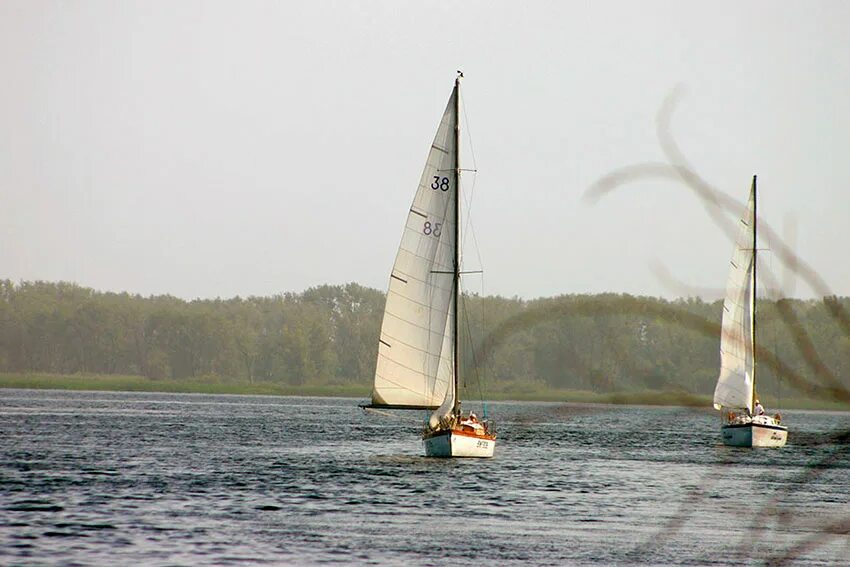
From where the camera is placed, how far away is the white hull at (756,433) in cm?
7312

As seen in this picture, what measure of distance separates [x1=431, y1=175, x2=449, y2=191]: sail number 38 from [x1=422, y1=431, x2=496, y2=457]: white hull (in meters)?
12.0

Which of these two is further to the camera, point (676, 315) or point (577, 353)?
point (577, 353)

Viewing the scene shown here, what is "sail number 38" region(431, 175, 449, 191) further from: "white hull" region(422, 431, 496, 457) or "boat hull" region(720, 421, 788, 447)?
"boat hull" region(720, 421, 788, 447)

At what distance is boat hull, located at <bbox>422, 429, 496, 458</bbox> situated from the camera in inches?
2120

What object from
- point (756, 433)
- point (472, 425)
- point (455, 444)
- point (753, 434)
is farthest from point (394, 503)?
point (756, 433)

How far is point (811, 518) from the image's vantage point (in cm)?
3719

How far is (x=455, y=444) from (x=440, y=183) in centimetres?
1277

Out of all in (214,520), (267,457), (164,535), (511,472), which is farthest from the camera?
(267,457)

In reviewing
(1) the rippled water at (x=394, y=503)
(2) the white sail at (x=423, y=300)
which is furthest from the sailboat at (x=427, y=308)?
(1) the rippled water at (x=394, y=503)

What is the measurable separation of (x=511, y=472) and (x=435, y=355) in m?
6.74

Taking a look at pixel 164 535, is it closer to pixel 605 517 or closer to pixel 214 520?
pixel 214 520

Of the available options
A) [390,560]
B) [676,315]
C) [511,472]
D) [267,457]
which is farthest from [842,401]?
[267,457]

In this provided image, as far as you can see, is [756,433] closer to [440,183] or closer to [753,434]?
[753,434]

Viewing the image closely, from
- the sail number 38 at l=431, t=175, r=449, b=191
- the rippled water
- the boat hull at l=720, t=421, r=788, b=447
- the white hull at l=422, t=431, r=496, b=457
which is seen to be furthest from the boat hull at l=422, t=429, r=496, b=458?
the boat hull at l=720, t=421, r=788, b=447
